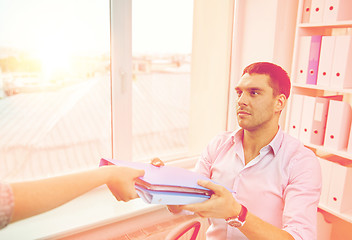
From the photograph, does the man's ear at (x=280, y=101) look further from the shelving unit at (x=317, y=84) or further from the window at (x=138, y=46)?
the window at (x=138, y=46)

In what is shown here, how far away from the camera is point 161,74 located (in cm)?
898

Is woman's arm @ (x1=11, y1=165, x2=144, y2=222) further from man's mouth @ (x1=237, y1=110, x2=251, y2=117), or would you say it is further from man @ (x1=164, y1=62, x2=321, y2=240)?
man's mouth @ (x1=237, y1=110, x2=251, y2=117)

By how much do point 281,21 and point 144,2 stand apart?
1.07 m

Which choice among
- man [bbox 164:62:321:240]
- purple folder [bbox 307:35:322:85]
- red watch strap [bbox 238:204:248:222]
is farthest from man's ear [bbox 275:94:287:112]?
purple folder [bbox 307:35:322:85]

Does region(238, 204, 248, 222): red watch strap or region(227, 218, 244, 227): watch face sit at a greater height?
region(238, 204, 248, 222): red watch strap

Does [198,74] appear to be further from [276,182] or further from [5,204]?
[5,204]

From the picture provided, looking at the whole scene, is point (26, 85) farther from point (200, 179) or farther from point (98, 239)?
point (200, 179)

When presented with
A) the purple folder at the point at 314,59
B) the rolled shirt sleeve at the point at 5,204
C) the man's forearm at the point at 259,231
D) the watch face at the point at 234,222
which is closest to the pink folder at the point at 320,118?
the purple folder at the point at 314,59

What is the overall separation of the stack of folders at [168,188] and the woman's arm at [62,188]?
0.14 feet

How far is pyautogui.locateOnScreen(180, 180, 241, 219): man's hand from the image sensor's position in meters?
1.05

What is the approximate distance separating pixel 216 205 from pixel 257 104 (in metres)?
0.63

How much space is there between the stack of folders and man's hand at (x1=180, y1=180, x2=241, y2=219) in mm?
17

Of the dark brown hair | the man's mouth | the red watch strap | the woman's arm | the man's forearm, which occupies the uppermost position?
the dark brown hair

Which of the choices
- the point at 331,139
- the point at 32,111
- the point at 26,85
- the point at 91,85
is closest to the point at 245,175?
the point at 331,139
